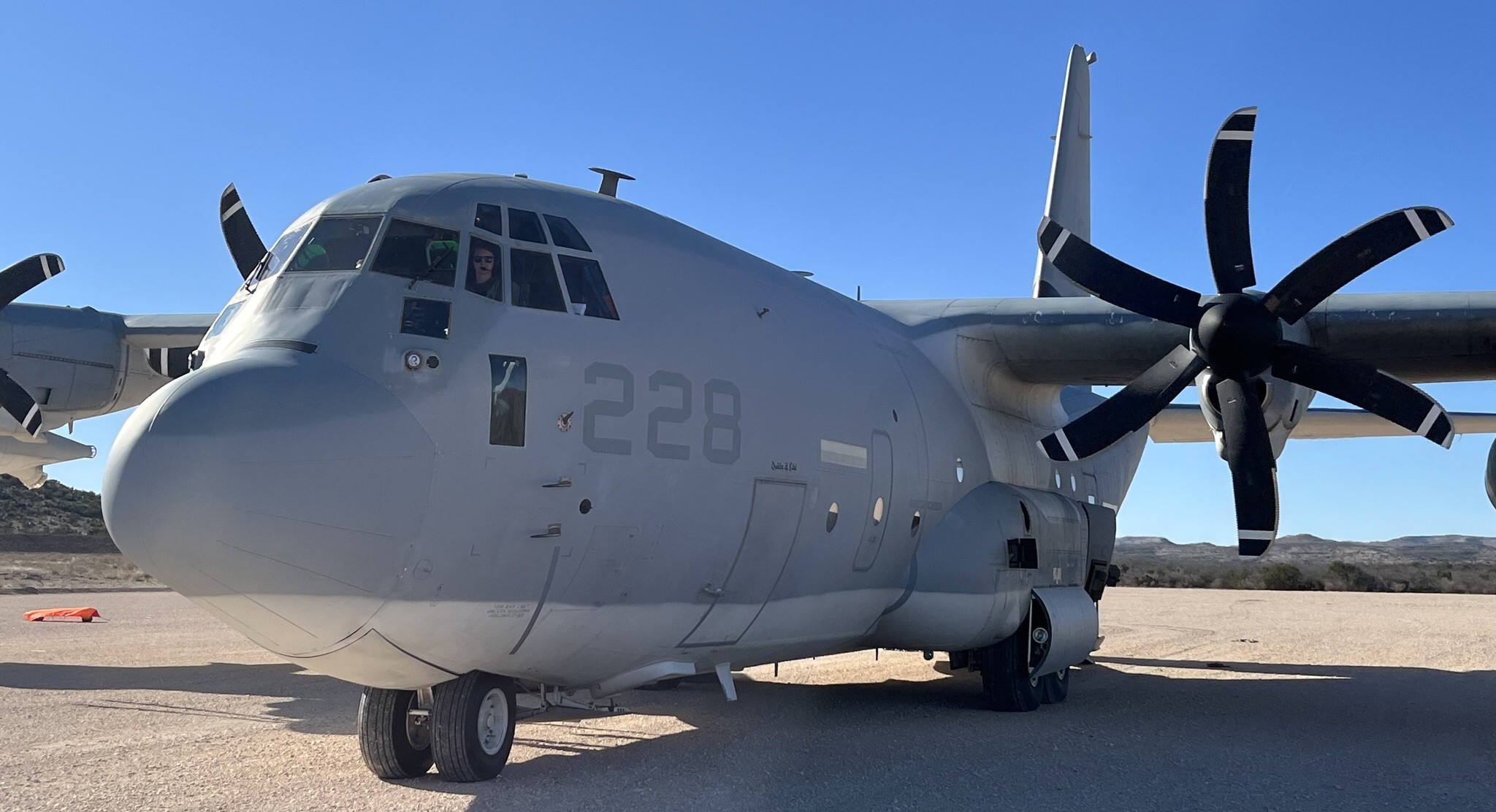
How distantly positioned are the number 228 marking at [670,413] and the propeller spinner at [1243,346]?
13.7ft

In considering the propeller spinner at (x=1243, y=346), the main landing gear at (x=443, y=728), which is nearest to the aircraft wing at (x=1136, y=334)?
the propeller spinner at (x=1243, y=346)

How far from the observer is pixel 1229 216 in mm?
11523

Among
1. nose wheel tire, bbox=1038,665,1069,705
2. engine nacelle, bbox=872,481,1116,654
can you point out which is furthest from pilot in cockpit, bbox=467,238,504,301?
nose wheel tire, bbox=1038,665,1069,705

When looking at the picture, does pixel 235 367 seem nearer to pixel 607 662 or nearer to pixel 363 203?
pixel 363 203

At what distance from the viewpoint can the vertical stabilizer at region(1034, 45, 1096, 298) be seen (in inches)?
781

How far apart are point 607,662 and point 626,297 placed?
256cm

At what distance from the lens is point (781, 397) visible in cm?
953

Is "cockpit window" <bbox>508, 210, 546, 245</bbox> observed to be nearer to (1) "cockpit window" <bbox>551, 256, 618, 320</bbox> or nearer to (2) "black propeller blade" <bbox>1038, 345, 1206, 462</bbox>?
(1) "cockpit window" <bbox>551, 256, 618, 320</bbox>

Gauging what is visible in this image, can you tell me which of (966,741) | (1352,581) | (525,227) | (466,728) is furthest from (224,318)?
(1352,581)

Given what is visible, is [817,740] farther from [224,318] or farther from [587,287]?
[224,318]

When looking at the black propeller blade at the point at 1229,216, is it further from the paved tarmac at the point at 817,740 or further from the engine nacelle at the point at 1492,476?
the paved tarmac at the point at 817,740

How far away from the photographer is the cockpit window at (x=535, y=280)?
797cm

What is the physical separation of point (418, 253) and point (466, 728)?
3.08 m

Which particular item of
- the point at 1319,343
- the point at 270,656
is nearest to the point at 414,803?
the point at 1319,343
